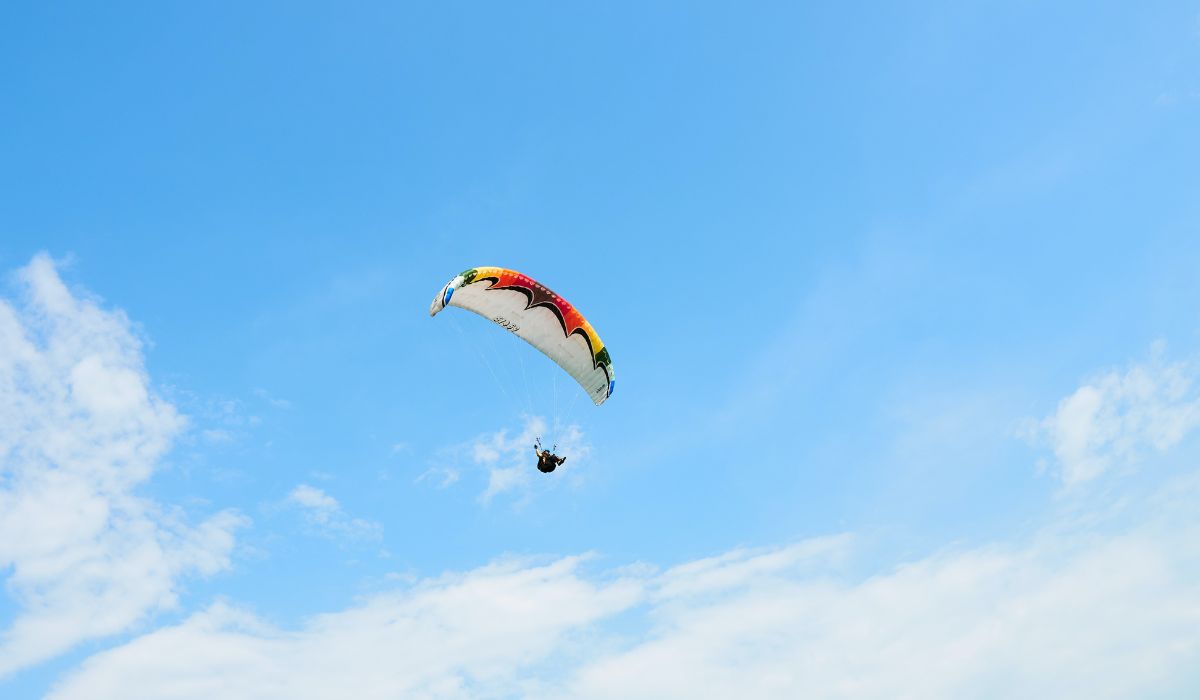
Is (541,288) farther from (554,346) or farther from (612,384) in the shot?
(612,384)

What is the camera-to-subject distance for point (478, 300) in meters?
31.5

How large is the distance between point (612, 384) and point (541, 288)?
538 cm

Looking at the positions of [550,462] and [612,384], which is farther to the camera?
[612,384]

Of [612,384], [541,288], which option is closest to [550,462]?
[612,384]

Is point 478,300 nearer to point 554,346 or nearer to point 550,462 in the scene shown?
point 554,346

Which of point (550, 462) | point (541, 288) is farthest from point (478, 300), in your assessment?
point (550, 462)

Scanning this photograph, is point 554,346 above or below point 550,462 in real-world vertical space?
above

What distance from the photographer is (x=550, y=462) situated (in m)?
32.6

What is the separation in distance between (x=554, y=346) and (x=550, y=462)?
15.6 feet

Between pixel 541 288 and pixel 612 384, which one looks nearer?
pixel 541 288

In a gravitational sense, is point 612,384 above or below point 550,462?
above

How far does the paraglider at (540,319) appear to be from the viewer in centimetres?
3045

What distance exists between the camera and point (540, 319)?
33.3 m

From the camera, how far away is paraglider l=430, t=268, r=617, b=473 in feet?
99.9
